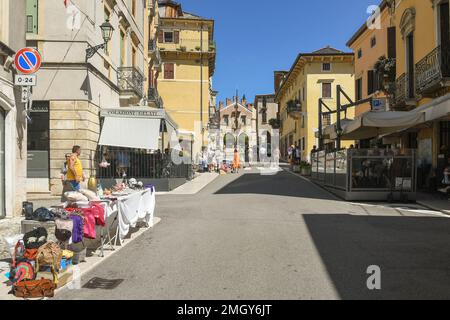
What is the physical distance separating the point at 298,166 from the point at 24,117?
20525 mm

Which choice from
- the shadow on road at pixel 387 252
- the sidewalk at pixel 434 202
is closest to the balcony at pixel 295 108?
the sidewalk at pixel 434 202

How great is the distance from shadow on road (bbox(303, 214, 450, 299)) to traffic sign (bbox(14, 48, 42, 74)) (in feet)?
23.6

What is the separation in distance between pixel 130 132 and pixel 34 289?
1292 centimetres

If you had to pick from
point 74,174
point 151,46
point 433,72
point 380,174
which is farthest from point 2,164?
point 151,46

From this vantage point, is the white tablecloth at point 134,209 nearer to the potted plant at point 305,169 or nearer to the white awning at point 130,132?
the white awning at point 130,132

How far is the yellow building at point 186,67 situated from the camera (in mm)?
42938

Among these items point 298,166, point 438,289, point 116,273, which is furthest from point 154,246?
point 298,166

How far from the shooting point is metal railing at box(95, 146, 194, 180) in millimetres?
17266

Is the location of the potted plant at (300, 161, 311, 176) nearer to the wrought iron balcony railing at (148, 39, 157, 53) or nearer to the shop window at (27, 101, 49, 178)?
the wrought iron balcony railing at (148, 39, 157, 53)

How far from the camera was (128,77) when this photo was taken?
845 inches

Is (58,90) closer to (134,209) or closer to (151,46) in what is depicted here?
(134,209)

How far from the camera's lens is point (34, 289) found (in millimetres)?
4836
